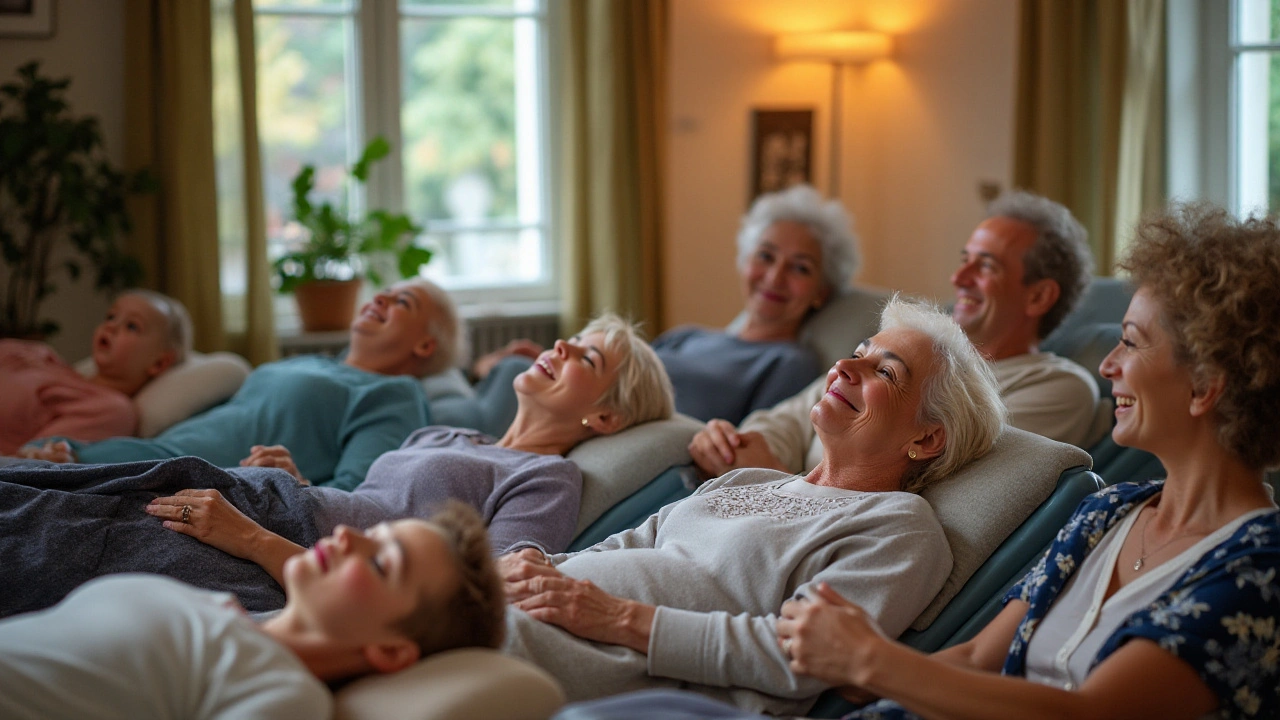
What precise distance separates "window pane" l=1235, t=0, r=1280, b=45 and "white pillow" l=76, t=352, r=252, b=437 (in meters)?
3.87

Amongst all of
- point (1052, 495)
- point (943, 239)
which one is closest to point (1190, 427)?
point (1052, 495)

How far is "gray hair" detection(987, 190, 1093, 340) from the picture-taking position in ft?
10.4

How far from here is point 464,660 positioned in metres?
1.54

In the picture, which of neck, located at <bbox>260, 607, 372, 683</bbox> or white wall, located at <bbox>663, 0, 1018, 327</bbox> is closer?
neck, located at <bbox>260, 607, 372, 683</bbox>

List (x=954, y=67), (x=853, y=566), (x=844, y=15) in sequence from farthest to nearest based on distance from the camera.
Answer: (x=844, y=15) < (x=954, y=67) < (x=853, y=566)

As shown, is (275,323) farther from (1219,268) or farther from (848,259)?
(1219,268)

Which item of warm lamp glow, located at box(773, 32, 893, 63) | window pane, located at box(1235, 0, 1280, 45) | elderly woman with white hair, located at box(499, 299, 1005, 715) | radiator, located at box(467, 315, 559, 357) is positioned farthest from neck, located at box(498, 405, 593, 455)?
warm lamp glow, located at box(773, 32, 893, 63)

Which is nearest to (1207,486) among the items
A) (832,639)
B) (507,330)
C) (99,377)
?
(832,639)

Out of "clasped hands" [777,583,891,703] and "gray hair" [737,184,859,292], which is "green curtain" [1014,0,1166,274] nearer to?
"gray hair" [737,184,859,292]

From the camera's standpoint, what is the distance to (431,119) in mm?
5496

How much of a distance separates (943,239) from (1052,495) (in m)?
3.63

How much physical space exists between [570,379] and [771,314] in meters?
1.35

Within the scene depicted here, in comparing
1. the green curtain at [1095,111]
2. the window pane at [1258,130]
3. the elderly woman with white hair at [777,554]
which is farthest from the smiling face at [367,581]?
the window pane at [1258,130]

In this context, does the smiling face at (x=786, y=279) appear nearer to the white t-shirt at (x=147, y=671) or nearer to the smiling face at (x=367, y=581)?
the smiling face at (x=367, y=581)
